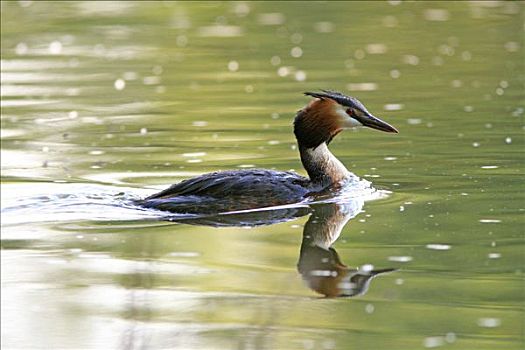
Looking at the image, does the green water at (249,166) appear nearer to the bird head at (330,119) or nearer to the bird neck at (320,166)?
the bird neck at (320,166)

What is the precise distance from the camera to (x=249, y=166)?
1136cm

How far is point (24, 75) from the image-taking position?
18.3 m

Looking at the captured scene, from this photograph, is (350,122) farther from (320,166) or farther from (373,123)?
(320,166)

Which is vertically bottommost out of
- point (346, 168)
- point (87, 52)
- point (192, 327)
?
point (192, 327)

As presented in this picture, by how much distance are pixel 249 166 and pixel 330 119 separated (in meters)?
1.51

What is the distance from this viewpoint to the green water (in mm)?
6880

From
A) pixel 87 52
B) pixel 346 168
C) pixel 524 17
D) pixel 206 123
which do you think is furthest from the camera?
pixel 524 17

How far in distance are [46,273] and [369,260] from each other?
208 centimetres

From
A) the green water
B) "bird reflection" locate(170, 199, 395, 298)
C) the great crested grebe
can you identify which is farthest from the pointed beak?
"bird reflection" locate(170, 199, 395, 298)

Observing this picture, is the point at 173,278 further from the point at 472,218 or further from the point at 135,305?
the point at 472,218

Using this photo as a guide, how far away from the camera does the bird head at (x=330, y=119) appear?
10.0 m

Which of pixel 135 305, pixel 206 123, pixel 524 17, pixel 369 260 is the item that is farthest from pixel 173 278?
pixel 524 17

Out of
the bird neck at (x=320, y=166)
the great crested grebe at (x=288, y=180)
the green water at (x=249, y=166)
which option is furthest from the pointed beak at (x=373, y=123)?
the green water at (x=249, y=166)

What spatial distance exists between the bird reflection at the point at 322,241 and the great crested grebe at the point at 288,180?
0.11 metres
